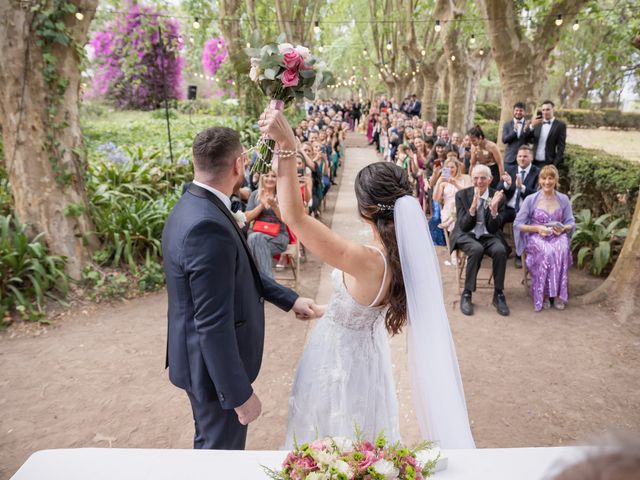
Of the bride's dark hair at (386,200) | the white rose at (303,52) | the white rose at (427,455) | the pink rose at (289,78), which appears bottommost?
the white rose at (427,455)

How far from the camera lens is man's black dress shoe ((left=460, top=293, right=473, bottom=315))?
5277 millimetres

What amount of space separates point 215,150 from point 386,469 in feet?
5.19

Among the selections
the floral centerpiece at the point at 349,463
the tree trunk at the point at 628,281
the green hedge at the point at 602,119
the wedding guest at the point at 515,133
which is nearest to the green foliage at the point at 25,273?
the floral centerpiece at the point at 349,463

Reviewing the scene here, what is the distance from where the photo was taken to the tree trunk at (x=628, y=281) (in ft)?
16.2

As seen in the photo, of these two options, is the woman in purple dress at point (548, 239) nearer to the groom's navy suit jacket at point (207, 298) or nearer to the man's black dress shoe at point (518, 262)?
the man's black dress shoe at point (518, 262)

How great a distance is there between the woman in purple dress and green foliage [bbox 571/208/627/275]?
2.62 ft

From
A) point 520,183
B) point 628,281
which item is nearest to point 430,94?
point 520,183

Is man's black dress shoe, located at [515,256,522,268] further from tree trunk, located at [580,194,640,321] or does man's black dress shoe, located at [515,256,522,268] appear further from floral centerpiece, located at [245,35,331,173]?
floral centerpiece, located at [245,35,331,173]

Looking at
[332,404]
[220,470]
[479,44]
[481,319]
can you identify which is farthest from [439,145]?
[479,44]

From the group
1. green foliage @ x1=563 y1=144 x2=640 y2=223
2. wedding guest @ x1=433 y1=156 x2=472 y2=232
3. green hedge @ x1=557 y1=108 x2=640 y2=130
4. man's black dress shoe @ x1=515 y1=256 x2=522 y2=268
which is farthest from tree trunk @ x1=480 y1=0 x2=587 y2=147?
green hedge @ x1=557 y1=108 x2=640 y2=130

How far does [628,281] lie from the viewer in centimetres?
502

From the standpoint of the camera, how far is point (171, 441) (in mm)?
3252

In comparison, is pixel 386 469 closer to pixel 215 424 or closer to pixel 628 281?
pixel 215 424

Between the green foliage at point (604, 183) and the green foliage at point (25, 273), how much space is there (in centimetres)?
747
